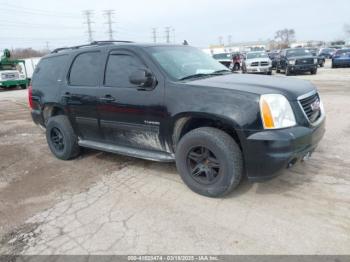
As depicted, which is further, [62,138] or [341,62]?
[341,62]

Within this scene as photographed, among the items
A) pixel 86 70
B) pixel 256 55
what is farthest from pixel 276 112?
pixel 256 55

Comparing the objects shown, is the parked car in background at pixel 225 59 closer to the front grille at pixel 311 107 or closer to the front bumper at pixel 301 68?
the front bumper at pixel 301 68

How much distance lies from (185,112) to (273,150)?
1087 mm

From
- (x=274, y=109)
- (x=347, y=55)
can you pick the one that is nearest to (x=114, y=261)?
(x=274, y=109)

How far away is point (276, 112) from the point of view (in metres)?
3.35

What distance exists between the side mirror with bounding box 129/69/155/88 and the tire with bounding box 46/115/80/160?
191cm

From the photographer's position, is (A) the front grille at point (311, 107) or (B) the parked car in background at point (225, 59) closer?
(A) the front grille at point (311, 107)

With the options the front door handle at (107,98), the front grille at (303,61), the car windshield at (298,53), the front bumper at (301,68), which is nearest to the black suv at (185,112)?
the front door handle at (107,98)

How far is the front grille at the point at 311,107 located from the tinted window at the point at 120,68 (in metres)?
2.05

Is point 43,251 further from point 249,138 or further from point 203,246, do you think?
point 249,138

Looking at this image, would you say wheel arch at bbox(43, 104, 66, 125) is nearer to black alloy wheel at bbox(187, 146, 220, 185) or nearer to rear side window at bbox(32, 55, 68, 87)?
rear side window at bbox(32, 55, 68, 87)

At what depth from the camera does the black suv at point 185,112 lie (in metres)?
3.38

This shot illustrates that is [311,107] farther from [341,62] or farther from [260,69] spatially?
[341,62]

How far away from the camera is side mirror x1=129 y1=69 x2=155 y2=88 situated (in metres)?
3.98
